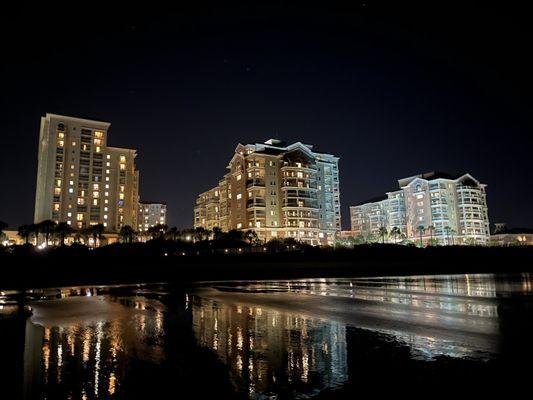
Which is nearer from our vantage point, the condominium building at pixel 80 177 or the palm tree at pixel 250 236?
the palm tree at pixel 250 236

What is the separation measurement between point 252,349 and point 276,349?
0.68 m

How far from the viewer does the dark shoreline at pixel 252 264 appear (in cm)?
4909

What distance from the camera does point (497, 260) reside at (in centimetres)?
8462

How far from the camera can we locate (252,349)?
10594 mm

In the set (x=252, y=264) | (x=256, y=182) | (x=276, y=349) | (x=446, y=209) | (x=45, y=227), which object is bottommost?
(x=276, y=349)

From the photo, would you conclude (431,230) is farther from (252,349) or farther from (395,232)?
(252,349)

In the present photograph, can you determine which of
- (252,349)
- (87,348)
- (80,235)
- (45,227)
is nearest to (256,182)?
(80,235)

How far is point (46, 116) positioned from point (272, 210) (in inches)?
3310

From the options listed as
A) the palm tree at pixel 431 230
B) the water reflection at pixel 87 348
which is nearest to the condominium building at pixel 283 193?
the palm tree at pixel 431 230

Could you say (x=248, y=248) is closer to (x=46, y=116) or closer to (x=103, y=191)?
(x=103, y=191)

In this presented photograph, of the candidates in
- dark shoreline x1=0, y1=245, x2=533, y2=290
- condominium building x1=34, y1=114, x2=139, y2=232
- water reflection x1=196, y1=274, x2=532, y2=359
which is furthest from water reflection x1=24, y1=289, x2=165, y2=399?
condominium building x1=34, y1=114, x2=139, y2=232

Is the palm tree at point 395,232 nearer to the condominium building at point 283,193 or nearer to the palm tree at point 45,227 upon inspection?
the condominium building at point 283,193

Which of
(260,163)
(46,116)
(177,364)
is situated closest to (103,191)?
(46,116)

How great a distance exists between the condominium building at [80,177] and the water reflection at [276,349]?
126739 millimetres
